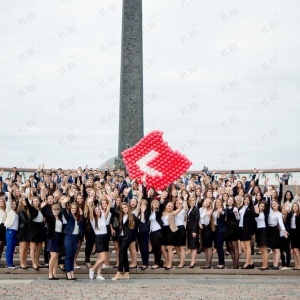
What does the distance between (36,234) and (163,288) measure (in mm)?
3048

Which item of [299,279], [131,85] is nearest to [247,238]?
[299,279]

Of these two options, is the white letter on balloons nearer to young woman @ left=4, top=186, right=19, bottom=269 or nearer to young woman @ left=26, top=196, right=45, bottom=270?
young woman @ left=26, top=196, right=45, bottom=270

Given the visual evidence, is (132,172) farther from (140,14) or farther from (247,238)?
(140,14)

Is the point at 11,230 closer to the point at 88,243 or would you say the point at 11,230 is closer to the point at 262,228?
the point at 88,243

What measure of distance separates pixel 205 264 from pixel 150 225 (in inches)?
55.1

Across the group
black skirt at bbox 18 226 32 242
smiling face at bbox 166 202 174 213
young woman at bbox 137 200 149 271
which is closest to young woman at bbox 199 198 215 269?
smiling face at bbox 166 202 174 213

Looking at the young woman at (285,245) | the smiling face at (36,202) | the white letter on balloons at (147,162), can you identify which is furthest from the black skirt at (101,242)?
the white letter on balloons at (147,162)

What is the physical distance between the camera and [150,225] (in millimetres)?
11664

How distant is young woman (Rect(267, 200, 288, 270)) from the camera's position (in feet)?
37.9

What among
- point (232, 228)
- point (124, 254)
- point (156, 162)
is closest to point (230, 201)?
point (232, 228)

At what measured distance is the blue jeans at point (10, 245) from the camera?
11250 millimetres

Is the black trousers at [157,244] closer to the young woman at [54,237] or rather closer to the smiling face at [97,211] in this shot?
the smiling face at [97,211]

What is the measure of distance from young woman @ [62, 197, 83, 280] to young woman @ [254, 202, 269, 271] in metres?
3.67

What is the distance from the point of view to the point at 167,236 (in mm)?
11609
